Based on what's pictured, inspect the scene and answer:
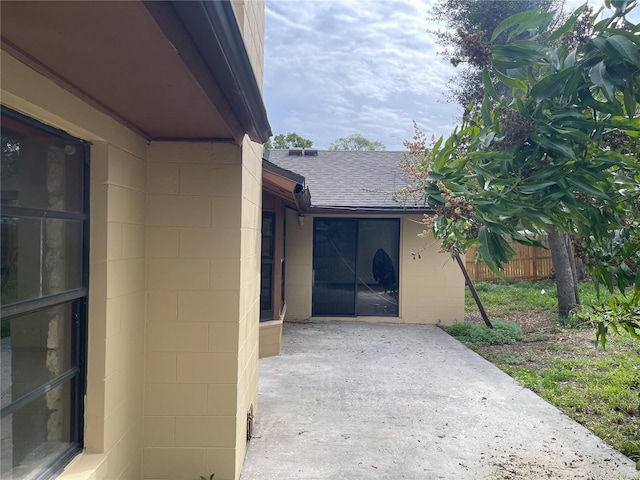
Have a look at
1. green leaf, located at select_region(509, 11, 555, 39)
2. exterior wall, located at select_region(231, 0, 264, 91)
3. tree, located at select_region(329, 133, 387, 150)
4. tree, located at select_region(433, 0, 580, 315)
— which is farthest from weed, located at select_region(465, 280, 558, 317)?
tree, located at select_region(329, 133, 387, 150)

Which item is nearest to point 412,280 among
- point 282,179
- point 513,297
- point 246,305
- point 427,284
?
point 427,284

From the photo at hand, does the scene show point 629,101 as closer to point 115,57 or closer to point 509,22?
point 509,22

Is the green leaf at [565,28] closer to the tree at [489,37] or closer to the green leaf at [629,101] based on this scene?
the green leaf at [629,101]

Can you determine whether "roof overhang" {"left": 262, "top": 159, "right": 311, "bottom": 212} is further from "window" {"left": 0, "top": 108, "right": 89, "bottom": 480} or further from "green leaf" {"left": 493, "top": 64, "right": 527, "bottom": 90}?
"green leaf" {"left": 493, "top": 64, "right": 527, "bottom": 90}

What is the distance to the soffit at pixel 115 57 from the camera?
1274 millimetres

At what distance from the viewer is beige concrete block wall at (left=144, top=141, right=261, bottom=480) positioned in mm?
2859

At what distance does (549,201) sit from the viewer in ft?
5.15

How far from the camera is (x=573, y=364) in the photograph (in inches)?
251

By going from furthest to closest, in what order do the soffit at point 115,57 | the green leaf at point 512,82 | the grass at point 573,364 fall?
the grass at point 573,364, the green leaf at point 512,82, the soffit at point 115,57

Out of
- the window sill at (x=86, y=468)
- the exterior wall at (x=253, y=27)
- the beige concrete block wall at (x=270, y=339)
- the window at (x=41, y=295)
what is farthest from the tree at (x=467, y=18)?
the window sill at (x=86, y=468)

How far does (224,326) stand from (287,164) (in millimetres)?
10067

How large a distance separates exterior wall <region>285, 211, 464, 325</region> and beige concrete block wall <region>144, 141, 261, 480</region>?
697 cm

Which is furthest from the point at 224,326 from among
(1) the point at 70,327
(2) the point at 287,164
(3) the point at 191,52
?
(2) the point at 287,164

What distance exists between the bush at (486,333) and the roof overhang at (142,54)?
707cm
